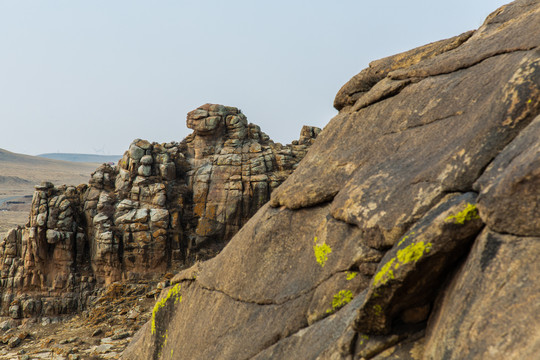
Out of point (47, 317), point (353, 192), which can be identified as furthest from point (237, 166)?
point (353, 192)

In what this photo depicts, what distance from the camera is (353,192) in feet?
34.6

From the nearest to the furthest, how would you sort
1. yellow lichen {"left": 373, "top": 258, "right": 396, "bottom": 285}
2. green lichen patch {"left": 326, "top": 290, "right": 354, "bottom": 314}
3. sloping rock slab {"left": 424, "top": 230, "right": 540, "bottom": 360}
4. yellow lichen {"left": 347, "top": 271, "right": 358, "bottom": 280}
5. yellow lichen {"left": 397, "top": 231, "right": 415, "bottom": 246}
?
1. sloping rock slab {"left": 424, "top": 230, "right": 540, "bottom": 360}
2. yellow lichen {"left": 373, "top": 258, "right": 396, "bottom": 285}
3. yellow lichen {"left": 397, "top": 231, "right": 415, "bottom": 246}
4. green lichen patch {"left": 326, "top": 290, "right": 354, "bottom": 314}
5. yellow lichen {"left": 347, "top": 271, "right": 358, "bottom": 280}

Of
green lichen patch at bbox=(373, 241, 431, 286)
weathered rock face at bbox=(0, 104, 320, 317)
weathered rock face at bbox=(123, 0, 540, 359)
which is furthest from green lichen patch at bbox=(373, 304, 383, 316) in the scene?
weathered rock face at bbox=(0, 104, 320, 317)

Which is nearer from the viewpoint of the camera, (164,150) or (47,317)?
(47,317)

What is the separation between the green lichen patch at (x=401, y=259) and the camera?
7480 mm

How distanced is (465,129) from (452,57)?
3.95 m

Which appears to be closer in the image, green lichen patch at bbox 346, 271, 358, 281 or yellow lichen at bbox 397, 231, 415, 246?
yellow lichen at bbox 397, 231, 415, 246

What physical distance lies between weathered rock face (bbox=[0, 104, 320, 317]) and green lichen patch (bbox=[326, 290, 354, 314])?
3280 cm

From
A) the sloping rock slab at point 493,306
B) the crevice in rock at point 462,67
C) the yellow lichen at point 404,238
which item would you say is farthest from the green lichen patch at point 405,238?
the crevice in rock at point 462,67

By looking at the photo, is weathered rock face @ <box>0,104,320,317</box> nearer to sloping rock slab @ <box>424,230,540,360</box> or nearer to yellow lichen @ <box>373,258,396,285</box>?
yellow lichen @ <box>373,258,396,285</box>

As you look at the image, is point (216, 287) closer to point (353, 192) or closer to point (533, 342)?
point (353, 192)

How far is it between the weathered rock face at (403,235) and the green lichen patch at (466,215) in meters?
0.02

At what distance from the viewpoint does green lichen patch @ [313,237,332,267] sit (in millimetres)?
10539

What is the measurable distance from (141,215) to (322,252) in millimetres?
32849
